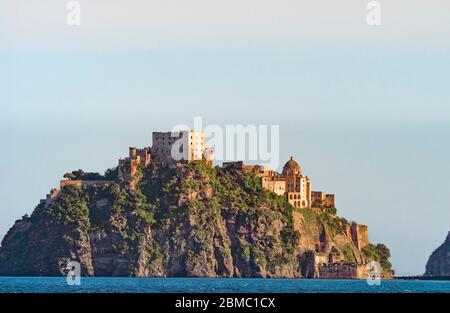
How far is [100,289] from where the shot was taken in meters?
148
